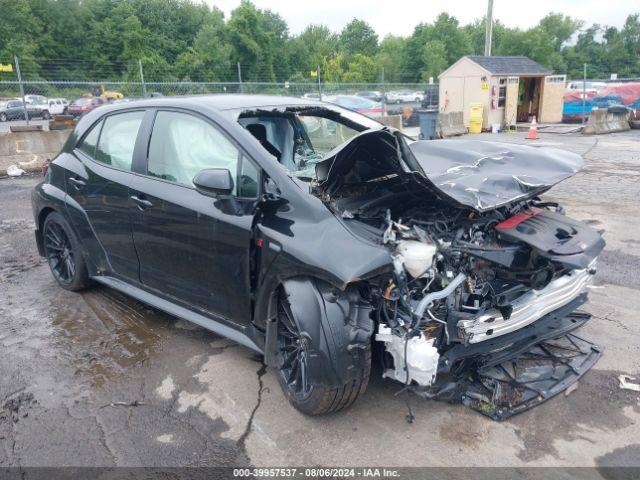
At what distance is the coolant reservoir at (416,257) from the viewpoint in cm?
280

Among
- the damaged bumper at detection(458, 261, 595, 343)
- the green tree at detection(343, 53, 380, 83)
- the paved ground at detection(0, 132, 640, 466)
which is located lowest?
the paved ground at detection(0, 132, 640, 466)

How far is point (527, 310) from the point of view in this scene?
3146 mm

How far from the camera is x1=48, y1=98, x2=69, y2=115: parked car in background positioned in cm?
2803

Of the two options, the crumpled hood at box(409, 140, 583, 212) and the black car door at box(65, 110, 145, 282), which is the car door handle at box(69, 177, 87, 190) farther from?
the crumpled hood at box(409, 140, 583, 212)

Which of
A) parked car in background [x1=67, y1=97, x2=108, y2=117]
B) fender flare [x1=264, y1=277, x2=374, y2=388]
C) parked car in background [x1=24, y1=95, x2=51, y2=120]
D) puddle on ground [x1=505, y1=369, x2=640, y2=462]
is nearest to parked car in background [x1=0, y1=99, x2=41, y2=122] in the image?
parked car in background [x1=24, y1=95, x2=51, y2=120]

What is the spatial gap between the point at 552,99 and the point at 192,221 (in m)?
23.2

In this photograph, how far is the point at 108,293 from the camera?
500 centimetres

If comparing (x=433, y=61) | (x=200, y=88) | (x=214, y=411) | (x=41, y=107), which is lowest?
(x=214, y=411)

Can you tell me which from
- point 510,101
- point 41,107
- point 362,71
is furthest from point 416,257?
point 362,71

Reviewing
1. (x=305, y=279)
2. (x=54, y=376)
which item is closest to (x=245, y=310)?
(x=305, y=279)

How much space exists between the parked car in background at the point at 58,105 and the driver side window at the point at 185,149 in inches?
1096

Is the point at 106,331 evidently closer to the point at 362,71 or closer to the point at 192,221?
the point at 192,221

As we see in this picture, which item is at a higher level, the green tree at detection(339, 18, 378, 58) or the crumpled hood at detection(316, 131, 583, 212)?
the green tree at detection(339, 18, 378, 58)

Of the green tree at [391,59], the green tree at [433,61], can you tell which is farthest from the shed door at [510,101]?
the green tree at [433,61]
